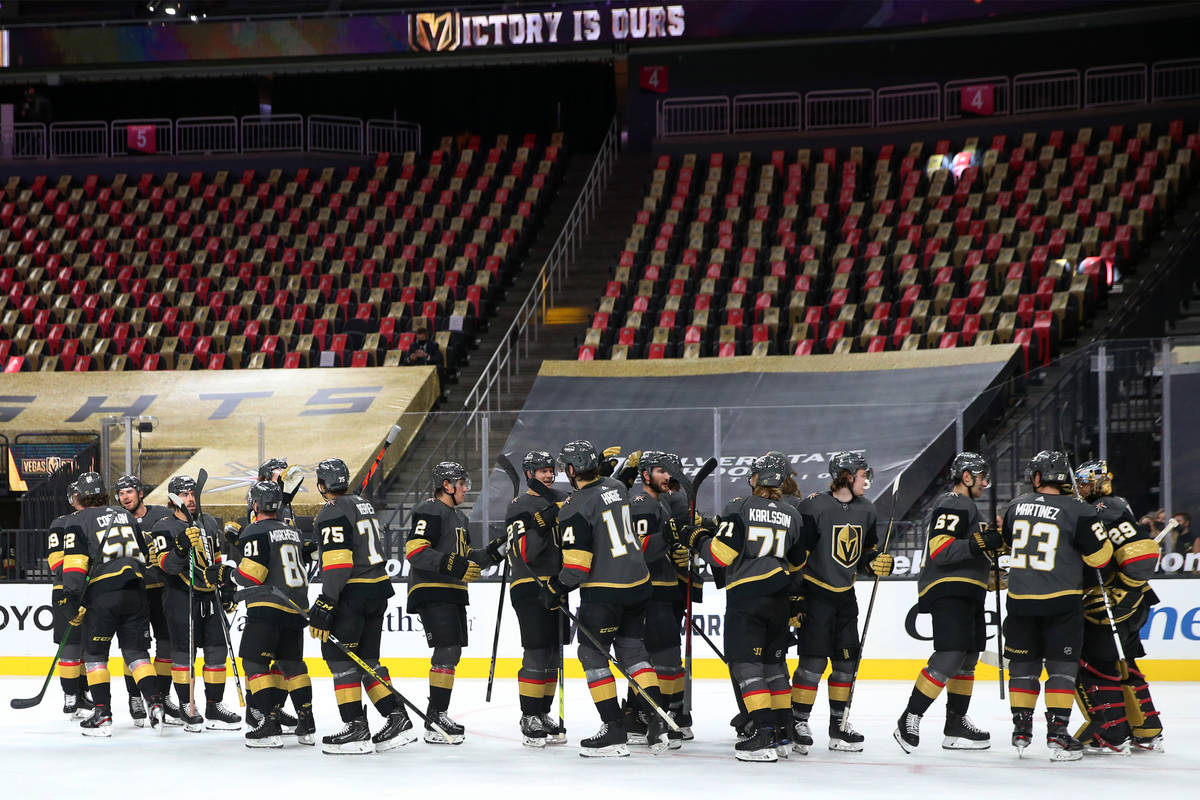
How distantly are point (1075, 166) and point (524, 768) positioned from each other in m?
14.6

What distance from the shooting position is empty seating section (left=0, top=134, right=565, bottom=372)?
20.4 metres

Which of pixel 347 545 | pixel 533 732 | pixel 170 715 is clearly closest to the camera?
pixel 347 545

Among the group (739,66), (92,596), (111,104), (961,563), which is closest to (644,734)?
(961,563)

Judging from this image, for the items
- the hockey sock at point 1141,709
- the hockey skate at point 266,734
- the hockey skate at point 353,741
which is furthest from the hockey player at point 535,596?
the hockey sock at point 1141,709

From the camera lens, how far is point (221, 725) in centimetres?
963

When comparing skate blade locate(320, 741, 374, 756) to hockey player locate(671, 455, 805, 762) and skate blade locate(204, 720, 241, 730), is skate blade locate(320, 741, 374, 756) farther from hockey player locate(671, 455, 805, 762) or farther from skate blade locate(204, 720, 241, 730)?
hockey player locate(671, 455, 805, 762)

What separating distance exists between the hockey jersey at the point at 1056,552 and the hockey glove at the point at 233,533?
4.51 meters

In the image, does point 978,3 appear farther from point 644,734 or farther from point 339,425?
point 644,734

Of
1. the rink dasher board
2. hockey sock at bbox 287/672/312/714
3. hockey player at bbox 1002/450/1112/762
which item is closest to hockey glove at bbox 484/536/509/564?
hockey sock at bbox 287/672/312/714

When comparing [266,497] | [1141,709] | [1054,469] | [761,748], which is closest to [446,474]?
[266,497]

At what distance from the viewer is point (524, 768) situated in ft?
26.4

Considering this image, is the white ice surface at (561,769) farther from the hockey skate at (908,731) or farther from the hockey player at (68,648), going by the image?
the hockey player at (68,648)

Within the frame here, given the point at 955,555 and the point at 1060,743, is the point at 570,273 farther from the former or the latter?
the point at 1060,743

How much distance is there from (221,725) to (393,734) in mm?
1666
